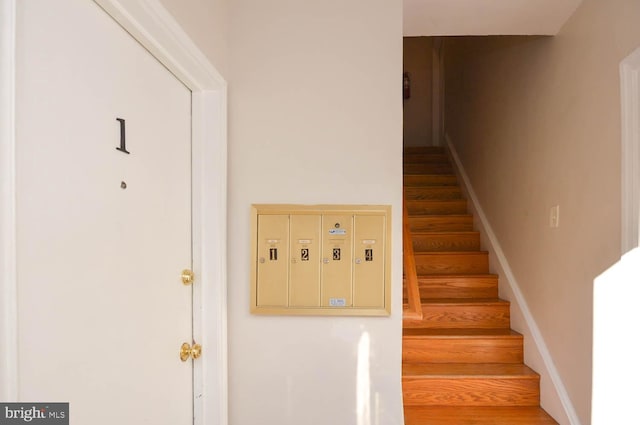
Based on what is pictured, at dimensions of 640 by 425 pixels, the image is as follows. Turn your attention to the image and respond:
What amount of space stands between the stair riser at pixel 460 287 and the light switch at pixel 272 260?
1.91 meters

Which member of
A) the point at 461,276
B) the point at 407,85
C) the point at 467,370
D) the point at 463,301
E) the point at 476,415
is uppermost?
the point at 407,85

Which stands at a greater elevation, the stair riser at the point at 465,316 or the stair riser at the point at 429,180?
the stair riser at the point at 429,180

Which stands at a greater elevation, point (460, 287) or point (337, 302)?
point (337, 302)

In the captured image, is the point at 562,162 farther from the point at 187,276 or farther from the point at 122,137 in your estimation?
the point at 122,137

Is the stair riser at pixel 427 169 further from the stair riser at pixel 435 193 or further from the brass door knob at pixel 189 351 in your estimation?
the brass door knob at pixel 189 351

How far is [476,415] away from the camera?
2.58 m

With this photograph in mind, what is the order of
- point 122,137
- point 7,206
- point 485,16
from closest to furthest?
1. point 7,206
2. point 122,137
3. point 485,16

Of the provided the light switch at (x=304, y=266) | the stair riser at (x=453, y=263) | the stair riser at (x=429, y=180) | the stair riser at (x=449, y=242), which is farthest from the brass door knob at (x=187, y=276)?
the stair riser at (x=429, y=180)

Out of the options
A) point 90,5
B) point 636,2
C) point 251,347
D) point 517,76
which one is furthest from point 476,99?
point 90,5

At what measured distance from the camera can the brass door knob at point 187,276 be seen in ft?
5.15

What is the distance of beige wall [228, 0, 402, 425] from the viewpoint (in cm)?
178

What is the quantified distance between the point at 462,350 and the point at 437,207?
1585 mm

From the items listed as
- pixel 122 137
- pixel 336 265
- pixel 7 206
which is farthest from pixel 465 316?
pixel 7 206

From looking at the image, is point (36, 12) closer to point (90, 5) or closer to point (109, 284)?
point (90, 5)
